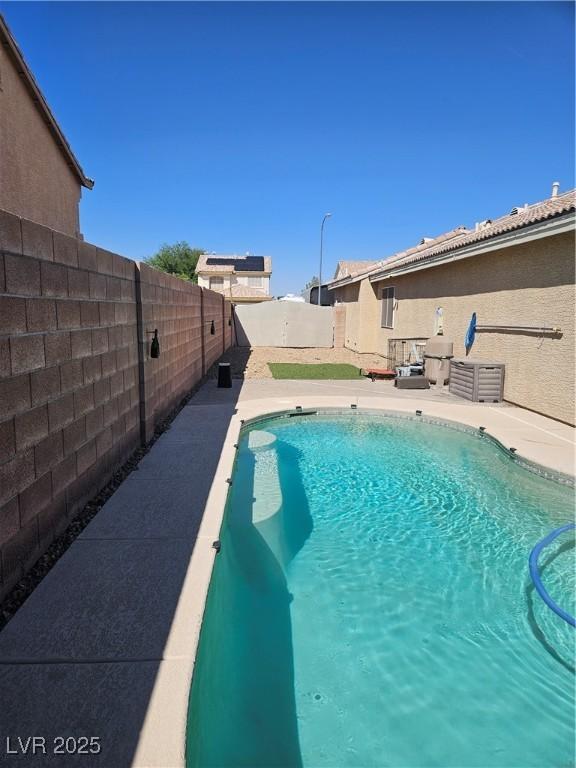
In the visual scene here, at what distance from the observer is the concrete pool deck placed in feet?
7.50

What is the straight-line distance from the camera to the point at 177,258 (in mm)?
72500

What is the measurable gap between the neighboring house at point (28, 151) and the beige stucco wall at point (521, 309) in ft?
40.7

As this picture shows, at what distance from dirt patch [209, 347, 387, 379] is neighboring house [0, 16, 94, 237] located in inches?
293

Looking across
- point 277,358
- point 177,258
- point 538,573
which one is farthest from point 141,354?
point 177,258

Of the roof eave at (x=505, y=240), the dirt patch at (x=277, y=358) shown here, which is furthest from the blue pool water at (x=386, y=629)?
the dirt patch at (x=277, y=358)

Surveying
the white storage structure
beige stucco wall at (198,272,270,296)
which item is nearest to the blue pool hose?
the white storage structure

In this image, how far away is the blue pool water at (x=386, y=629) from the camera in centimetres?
296

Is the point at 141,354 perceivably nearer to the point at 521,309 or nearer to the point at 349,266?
the point at 521,309

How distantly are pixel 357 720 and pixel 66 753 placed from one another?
179cm

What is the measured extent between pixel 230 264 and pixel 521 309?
5516 centimetres

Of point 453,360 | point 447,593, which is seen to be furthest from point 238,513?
point 453,360

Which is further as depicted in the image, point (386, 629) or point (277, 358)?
point (277, 358)

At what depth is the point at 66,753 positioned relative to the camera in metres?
2.18

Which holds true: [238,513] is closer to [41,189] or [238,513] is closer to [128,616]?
[128,616]
